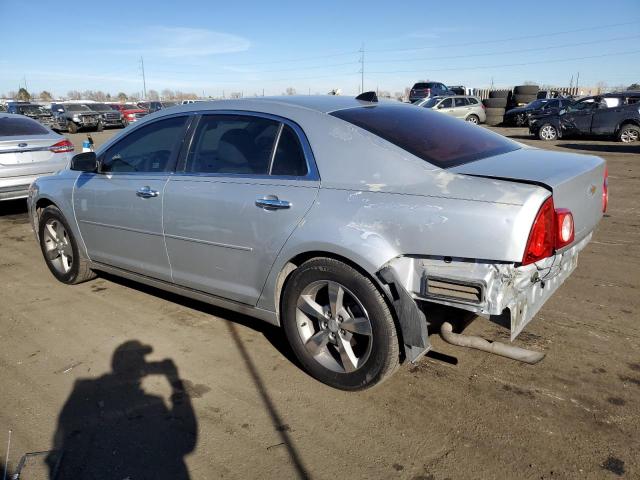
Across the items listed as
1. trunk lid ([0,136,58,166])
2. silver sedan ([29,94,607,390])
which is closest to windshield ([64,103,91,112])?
trunk lid ([0,136,58,166])

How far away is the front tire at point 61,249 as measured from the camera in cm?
479

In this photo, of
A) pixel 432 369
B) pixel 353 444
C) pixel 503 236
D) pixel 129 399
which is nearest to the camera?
pixel 503 236

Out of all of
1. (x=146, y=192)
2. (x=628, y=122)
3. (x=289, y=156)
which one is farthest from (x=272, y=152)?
(x=628, y=122)

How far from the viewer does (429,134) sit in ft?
10.8

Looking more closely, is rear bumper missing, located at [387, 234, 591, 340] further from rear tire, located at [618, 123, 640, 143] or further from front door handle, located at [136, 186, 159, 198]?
rear tire, located at [618, 123, 640, 143]

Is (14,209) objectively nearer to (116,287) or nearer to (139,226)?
(116,287)

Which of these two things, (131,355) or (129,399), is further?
(131,355)

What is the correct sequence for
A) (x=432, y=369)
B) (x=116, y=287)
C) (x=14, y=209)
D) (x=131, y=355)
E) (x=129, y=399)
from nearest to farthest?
(x=129, y=399) → (x=432, y=369) → (x=131, y=355) → (x=116, y=287) → (x=14, y=209)

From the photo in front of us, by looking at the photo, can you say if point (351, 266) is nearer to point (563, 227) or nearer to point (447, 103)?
point (563, 227)

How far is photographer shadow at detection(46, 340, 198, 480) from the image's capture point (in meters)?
2.50

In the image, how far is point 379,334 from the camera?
2807 millimetres

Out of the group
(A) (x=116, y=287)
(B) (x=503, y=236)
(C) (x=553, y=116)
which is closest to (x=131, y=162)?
(A) (x=116, y=287)

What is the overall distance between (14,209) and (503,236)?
9120 mm

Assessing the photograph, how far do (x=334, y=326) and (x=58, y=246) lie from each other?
130 inches
